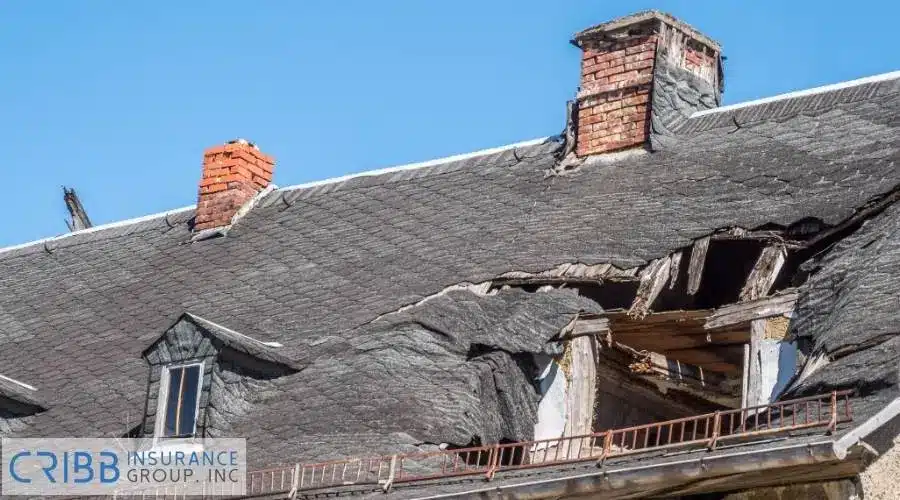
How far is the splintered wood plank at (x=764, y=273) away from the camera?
15.1 m

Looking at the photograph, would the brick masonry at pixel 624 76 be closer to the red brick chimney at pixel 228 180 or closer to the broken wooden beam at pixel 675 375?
the broken wooden beam at pixel 675 375

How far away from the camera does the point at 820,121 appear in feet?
59.1

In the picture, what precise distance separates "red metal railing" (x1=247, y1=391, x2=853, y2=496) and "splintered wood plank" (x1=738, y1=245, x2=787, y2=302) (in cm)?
104

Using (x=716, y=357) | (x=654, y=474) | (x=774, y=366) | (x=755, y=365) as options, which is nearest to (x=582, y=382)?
(x=716, y=357)

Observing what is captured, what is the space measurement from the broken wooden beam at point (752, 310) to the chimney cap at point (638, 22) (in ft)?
18.3

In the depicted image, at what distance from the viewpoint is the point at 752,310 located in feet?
48.9

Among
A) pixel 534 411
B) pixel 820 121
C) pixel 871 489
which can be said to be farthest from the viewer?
pixel 820 121

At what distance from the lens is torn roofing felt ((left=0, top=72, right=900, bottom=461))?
53.3 ft

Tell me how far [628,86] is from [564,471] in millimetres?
7927

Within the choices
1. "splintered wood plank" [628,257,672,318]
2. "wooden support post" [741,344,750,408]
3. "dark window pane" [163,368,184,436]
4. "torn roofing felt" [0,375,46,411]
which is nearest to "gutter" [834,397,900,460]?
"wooden support post" [741,344,750,408]

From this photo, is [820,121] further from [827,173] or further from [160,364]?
[160,364]

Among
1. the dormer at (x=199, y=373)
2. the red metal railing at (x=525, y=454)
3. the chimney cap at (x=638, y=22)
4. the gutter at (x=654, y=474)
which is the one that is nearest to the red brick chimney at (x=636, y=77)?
the chimney cap at (x=638, y=22)

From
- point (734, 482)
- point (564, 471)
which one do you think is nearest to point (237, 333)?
point (564, 471)

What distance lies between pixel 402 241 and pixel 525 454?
4.10 meters
